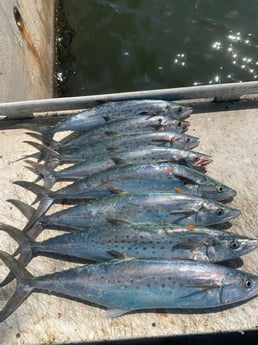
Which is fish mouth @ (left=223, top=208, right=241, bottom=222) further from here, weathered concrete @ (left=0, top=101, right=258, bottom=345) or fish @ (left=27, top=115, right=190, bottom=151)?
fish @ (left=27, top=115, right=190, bottom=151)

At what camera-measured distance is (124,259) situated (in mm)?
3211

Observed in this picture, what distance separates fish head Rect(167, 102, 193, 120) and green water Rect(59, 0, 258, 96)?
1.85 metres

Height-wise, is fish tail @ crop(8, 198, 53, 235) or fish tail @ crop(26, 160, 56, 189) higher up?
fish tail @ crop(26, 160, 56, 189)

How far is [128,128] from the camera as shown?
416 centimetres

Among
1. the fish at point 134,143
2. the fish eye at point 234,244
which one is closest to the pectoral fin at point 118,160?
the fish at point 134,143

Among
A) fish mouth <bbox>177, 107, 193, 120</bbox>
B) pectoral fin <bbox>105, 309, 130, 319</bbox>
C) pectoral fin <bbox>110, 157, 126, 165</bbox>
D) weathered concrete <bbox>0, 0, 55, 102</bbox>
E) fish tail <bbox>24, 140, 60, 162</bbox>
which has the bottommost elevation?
pectoral fin <bbox>105, 309, 130, 319</bbox>

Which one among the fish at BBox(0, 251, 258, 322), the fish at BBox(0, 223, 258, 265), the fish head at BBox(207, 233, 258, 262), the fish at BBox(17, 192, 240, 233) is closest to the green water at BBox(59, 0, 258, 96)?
the fish at BBox(17, 192, 240, 233)

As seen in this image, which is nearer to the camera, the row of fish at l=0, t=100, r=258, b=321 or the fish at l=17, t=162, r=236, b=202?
the row of fish at l=0, t=100, r=258, b=321

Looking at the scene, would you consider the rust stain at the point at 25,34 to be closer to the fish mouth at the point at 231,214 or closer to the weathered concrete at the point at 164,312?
the weathered concrete at the point at 164,312

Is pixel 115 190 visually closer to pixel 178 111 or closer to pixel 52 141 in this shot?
pixel 52 141

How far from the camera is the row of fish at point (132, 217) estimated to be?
10.2 ft

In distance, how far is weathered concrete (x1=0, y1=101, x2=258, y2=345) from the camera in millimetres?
3170

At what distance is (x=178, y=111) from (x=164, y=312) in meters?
2.02

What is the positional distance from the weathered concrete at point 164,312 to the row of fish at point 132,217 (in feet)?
0.37
